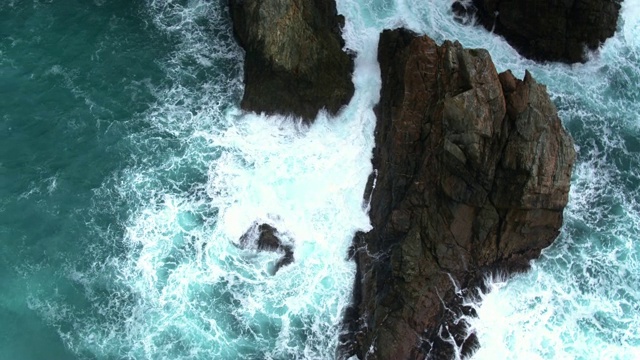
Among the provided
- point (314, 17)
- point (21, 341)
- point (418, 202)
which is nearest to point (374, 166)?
point (418, 202)

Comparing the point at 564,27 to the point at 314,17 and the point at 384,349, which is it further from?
the point at 384,349

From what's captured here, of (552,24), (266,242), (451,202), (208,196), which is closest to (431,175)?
(451,202)

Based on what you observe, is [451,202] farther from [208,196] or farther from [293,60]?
[208,196]

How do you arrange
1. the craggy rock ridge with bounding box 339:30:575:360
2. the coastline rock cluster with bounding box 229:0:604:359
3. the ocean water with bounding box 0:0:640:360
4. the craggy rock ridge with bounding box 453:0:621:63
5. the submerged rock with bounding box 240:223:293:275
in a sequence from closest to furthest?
the craggy rock ridge with bounding box 339:30:575:360 → the coastline rock cluster with bounding box 229:0:604:359 → the ocean water with bounding box 0:0:640:360 → the submerged rock with bounding box 240:223:293:275 → the craggy rock ridge with bounding box 453:0:621:63

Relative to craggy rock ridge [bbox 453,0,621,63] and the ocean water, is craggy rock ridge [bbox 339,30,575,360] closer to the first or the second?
the ocean water

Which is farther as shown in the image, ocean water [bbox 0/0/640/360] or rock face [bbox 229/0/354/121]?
rock face [bbox 229/0/354/121]

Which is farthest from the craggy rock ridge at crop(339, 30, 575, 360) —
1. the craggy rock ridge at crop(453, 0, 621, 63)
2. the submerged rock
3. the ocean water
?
the craggy rock ridge at crop(453, 0, 621, 63)
